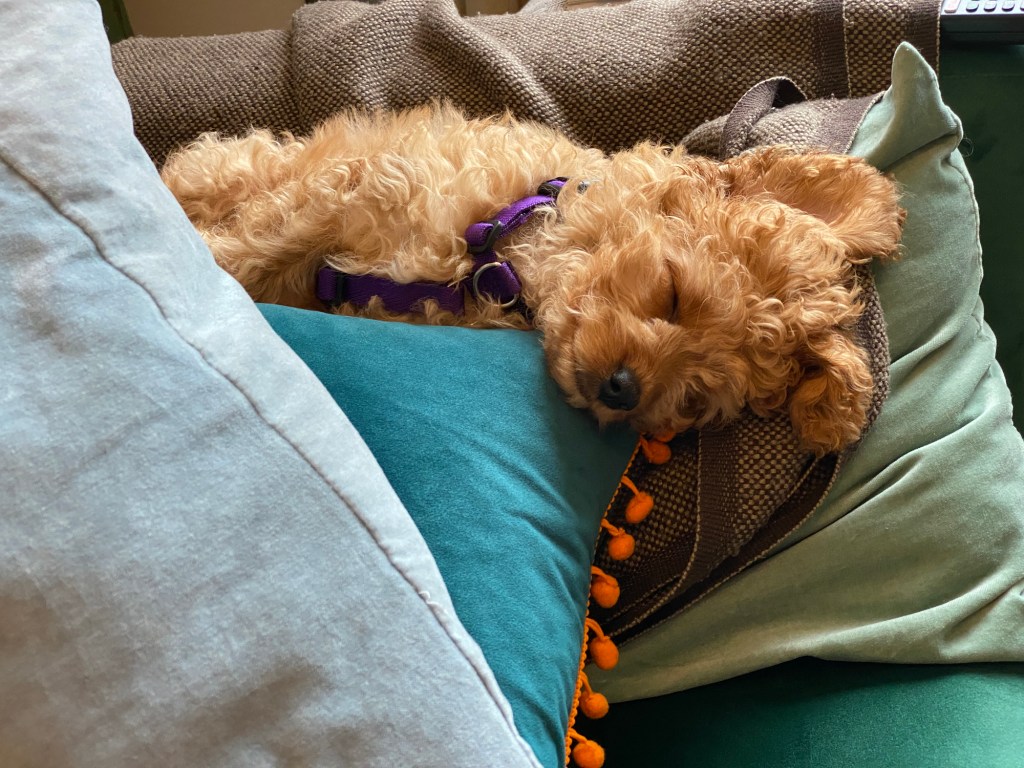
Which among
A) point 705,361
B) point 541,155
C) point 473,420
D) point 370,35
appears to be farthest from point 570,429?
point 370,35

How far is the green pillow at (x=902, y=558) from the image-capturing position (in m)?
1.15

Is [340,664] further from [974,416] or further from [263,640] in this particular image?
[974,416]

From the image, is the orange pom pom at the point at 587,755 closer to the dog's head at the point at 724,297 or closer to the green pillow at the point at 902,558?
the green pillow at the point at 902,558

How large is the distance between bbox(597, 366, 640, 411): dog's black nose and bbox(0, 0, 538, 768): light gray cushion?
497 mm

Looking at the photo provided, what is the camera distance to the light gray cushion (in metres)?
0.63

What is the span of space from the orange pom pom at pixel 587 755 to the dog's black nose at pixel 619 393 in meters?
0.47

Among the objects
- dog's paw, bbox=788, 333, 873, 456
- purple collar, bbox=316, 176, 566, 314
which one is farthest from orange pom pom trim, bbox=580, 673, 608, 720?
purple collar, bbox=316, 176, 566, 314

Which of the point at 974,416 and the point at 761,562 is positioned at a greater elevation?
the point at 974,416

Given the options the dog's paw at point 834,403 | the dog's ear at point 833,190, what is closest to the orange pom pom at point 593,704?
the dog's paw at point 834,403

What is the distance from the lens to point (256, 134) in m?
1.76

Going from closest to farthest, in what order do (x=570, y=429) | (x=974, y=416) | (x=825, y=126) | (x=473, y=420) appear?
(x=473, y=420)
(x=570, y=429)
(x=974, y=416)
(x=825, y=126)

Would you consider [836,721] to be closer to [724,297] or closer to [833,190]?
[724,297]

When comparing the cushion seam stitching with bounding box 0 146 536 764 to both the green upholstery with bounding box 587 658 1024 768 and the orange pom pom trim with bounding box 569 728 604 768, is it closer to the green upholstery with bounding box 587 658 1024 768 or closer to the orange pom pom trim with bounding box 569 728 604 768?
the orange pom pom trim with bounding box 569 728 604 768

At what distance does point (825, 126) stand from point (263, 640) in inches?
52.1
